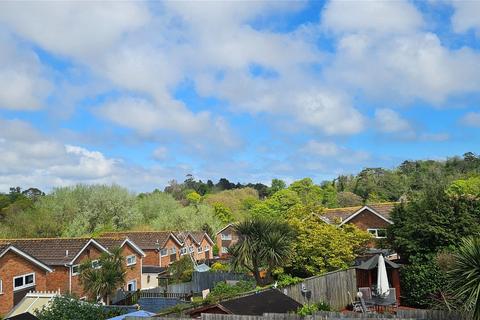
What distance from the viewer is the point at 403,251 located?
87.9 feet

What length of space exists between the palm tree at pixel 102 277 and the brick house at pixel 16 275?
3.31 metres

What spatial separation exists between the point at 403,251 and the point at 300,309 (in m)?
11.9

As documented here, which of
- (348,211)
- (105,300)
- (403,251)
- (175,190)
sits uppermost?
(175,190)

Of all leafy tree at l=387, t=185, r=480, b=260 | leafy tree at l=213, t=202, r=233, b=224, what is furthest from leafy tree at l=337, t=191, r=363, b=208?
leafy tree at l=387, t=185, r=480, b=260

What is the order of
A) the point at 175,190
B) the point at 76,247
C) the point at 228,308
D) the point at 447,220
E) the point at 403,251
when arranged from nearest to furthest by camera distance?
the point at 228,308
the point at 447,220
the point at 403,251
the point at 76,247
the point at 175,190

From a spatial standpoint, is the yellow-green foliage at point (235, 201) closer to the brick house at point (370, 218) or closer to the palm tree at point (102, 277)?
the brick house at point (370, 218)

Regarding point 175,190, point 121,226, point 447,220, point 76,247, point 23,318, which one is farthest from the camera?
point 175,190

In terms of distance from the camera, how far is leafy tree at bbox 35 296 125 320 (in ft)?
60.0

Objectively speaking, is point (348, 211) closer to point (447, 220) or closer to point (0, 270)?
point (447, 220)

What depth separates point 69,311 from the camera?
18.5m

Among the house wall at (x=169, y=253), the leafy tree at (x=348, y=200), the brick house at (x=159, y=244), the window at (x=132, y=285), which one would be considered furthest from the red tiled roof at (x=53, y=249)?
the leafy tree at (x=348, y=200)

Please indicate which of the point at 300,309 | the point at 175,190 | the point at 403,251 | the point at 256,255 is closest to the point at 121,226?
the point at 256,255

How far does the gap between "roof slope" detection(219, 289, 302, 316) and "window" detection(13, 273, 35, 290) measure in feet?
58.3

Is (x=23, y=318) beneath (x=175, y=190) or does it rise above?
beneath
